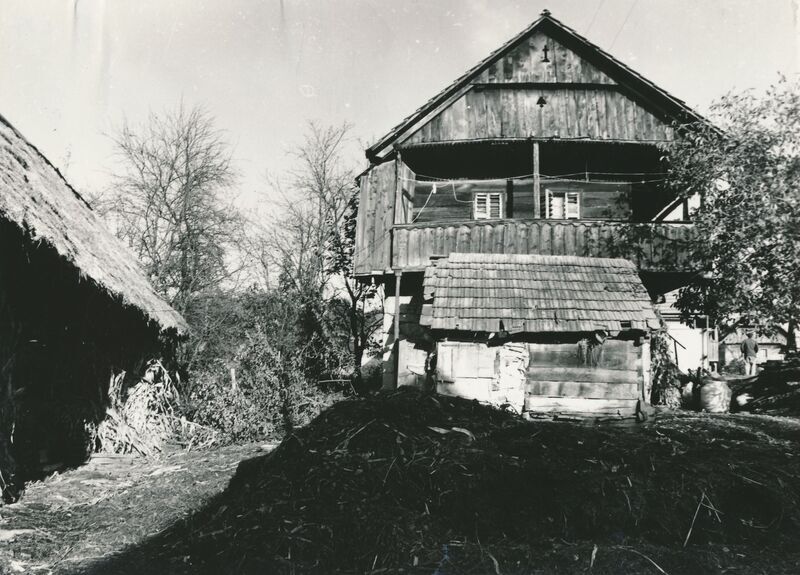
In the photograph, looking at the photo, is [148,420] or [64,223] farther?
[148,420]

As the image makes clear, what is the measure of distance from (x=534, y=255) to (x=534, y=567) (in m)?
9.86

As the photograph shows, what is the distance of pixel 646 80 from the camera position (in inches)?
589

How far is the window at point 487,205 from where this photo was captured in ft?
54.3

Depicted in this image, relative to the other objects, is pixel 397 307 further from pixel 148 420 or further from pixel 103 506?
pixel 103 506

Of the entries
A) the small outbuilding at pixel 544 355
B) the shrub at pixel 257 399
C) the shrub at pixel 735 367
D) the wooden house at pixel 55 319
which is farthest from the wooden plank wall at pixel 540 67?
the shrub at pixel 735 367

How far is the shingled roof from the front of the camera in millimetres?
10891

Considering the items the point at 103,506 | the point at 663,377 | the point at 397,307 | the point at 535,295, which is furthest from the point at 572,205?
the point at 103,506

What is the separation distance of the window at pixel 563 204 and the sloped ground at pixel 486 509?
10914 mm

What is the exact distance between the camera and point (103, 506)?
7027mm

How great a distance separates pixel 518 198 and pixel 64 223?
11.8 meters

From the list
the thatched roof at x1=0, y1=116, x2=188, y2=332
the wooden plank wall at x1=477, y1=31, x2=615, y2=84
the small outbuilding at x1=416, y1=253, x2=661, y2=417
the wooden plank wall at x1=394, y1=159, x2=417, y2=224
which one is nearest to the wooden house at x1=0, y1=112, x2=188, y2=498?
the thatched roof at x1=0, y1=116, x2=188, y2=332

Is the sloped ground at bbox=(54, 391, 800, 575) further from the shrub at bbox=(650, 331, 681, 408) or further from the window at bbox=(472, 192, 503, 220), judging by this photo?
the window at bbox=(472, 192, 503, 220)

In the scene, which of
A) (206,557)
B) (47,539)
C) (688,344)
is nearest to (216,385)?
(47,539)

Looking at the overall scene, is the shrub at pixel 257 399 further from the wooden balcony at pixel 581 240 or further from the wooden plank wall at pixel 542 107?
the wooden plank wall at pixel 542 107
